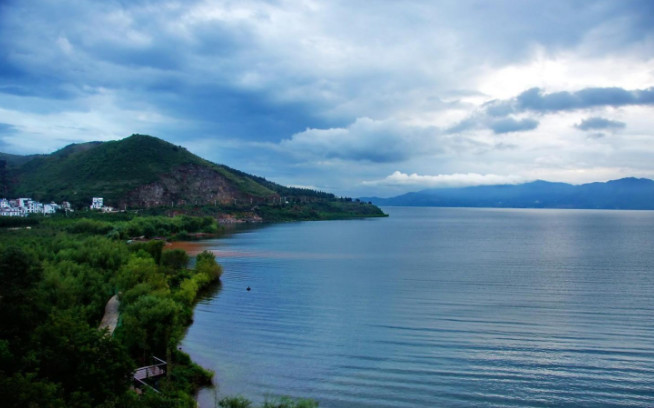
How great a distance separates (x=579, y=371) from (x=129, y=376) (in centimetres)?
2694

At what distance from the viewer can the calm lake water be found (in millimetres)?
27203

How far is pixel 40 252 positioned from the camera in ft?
163

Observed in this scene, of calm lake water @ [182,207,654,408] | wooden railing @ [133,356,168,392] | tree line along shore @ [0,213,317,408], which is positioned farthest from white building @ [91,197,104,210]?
wooden railing @ [133,356,168,392]

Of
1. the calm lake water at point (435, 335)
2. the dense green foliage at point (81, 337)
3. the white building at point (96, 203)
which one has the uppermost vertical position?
the white building at point (96, 203)

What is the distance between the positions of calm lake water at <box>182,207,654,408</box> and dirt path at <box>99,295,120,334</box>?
5786mm

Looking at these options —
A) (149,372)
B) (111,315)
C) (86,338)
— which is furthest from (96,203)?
(86,338)

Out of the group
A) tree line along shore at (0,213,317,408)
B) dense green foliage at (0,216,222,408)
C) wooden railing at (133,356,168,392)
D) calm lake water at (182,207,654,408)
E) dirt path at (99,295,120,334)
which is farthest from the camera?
dirt path at (99,295,120,334)

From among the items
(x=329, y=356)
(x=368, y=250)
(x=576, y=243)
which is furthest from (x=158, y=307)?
(x=576, y=243)

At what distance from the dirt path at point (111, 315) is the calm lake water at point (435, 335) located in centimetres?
579

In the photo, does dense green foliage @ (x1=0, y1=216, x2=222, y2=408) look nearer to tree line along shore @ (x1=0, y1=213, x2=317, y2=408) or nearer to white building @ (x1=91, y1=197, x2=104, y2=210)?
tree line along shore @ (x1=0, y1=213, x2=317, y2=408)

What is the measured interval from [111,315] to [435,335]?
26.4 meters

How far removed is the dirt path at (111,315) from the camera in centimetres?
3528

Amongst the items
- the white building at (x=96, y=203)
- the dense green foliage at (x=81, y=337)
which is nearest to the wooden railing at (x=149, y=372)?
the dense green foliage at (x=81, y=337)

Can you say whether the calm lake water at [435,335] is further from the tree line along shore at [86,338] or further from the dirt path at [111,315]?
the dirt path at [111,315]
